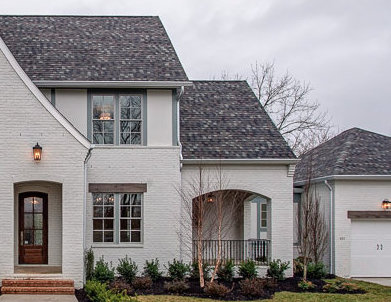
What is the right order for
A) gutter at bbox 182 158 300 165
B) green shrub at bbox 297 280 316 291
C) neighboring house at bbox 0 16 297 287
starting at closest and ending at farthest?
neighboring house at bbox 0 16 297 287 < green shrub at bbox 297 280 316 291 < gutter at bbox 182 158 300 165

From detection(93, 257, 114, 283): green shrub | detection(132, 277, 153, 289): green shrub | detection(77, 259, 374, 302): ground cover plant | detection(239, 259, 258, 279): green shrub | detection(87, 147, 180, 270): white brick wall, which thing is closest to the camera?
detection(77, 259, 374, 302): ground cover plant

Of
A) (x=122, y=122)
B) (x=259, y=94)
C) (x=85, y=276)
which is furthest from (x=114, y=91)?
(x=259, y=94)

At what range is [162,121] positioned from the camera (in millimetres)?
18312

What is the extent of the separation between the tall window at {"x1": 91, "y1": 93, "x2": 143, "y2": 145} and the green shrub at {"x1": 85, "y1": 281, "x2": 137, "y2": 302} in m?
5.16

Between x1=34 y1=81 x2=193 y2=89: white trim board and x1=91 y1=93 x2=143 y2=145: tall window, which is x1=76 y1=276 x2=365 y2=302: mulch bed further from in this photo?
x1=34 y1=81 x2=193 y2=89: white trim board

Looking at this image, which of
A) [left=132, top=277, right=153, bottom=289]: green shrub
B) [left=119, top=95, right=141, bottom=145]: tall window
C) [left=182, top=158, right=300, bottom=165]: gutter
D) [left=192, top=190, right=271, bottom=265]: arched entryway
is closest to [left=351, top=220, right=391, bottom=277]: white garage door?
[left=192, top=190, right=271, bottom=265]: arched entryway

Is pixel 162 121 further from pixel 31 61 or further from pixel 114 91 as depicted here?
pixel 31 61

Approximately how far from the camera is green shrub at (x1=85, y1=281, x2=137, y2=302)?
11.8m

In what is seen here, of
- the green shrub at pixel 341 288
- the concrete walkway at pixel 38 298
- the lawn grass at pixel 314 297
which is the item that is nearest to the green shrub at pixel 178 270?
the lawn grass at pixel 314 297

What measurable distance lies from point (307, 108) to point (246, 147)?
22.0 meters

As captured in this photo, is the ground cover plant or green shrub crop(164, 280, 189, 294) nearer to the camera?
the ground cover plant

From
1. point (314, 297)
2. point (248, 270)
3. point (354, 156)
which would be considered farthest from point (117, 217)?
point (354, 156)

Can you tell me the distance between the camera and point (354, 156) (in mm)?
21500

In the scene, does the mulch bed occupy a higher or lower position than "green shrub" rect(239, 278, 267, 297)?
lower
